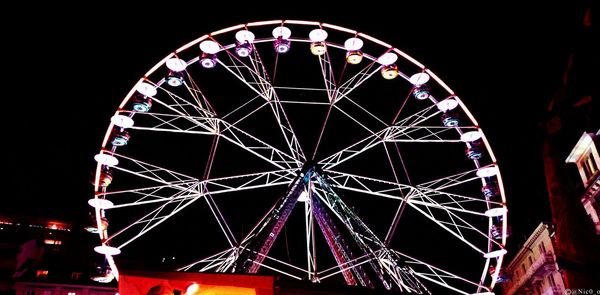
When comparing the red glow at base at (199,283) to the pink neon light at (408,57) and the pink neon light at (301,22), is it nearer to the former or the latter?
the pink neon light at (301,22)

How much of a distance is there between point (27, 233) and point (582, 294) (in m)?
68.4

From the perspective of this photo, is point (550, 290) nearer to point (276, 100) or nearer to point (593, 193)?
point (593, 193)

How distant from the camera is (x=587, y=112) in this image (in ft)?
14.7

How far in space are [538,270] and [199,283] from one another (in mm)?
36351

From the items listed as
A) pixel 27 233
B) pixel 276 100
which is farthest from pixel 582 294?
pixel 27 233

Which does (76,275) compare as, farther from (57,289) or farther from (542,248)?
(542,248)

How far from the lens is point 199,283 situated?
33.2 ft

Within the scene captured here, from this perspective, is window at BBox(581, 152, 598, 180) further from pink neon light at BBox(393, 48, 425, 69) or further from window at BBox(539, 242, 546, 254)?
pink neon light at BBox(393, 48, 425, 69)

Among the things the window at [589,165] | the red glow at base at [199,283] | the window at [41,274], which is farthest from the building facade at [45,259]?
the window at [589,165]

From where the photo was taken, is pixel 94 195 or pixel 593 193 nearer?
pixel 94 195

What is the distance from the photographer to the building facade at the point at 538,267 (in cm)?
3704

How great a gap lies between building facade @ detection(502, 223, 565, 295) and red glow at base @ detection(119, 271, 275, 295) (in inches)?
1183

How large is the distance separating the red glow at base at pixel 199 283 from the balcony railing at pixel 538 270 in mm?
33495

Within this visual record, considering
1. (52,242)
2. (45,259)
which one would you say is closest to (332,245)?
(45,259)
